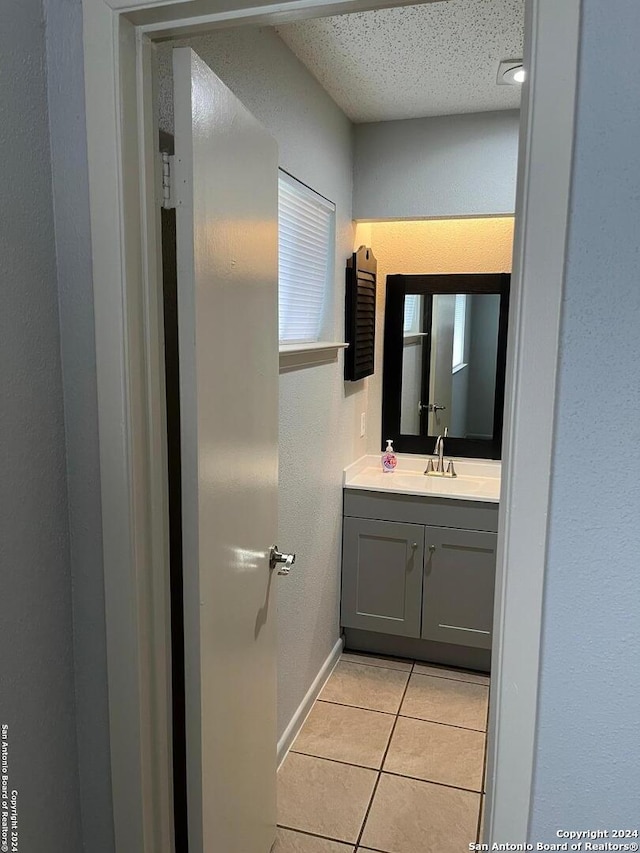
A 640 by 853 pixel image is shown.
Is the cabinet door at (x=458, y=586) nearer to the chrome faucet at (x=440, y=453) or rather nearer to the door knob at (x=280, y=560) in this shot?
the chrome faucet at (x=440, y=453)

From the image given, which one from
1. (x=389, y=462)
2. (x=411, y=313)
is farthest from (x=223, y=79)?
(x=389, y=462)

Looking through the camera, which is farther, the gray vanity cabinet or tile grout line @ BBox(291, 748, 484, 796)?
the gray vanity cabinet

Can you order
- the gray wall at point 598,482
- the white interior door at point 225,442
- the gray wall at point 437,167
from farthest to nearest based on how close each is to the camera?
the gray wall at point 437,167 < the white interior door at point 225,442 < the gray wall at point 598,482

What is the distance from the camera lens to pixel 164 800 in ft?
4.30

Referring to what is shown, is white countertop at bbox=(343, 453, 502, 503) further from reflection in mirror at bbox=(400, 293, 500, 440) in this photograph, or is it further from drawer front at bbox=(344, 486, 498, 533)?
reflection in mirror at bbox=(400, 293, 500, 440)

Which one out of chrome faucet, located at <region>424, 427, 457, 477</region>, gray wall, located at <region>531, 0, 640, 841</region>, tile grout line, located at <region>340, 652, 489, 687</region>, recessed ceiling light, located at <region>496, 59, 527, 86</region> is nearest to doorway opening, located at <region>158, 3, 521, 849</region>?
recessed ceiling light, located at <region>496, 59, 527, 86</region>

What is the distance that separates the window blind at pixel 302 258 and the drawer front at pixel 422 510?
0.82 meters

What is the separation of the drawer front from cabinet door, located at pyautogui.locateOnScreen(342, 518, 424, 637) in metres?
0.04

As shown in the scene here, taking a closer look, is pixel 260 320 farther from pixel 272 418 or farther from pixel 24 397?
pixel 24 397

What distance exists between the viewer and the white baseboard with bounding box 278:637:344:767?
239cm

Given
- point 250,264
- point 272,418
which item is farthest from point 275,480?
point 250,264

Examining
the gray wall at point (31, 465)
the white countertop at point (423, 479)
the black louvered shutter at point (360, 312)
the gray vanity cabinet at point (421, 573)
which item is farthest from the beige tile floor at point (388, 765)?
the black louvered shutter at point (360, 312)

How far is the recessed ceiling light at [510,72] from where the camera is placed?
2184mm

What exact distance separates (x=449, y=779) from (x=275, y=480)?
135 centimetres
